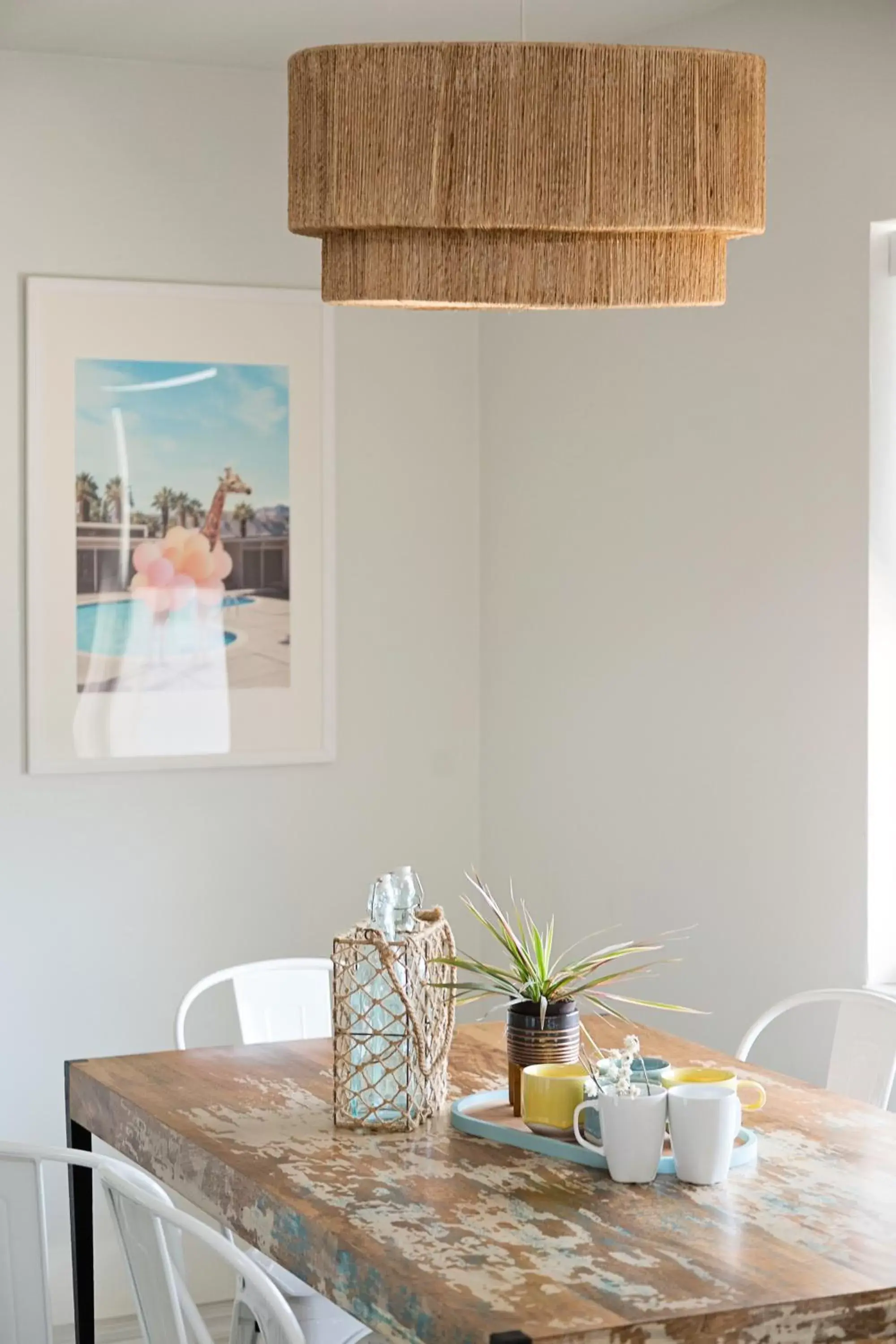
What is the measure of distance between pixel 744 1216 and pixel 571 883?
2.14m

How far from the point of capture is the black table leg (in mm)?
2623

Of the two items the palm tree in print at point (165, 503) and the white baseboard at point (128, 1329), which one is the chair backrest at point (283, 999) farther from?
the palm tree in print at point (165, 503)

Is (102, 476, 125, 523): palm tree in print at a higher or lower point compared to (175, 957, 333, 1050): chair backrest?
higher

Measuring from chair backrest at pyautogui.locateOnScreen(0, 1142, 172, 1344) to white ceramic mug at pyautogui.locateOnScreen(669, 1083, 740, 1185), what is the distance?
1.91ft

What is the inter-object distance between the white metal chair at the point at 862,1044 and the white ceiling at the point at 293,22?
1.96 meters

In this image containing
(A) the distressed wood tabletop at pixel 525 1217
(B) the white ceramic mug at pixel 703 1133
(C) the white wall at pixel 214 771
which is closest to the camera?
(A) the distressed wood tabletop at pixel 525 1217

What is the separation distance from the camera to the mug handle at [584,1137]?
2.03m

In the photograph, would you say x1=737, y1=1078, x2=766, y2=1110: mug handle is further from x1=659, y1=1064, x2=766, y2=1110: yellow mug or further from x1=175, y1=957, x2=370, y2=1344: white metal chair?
x1=175, y1=957, x2=370, y2=1344: white metal chair

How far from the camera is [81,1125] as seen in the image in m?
2.63

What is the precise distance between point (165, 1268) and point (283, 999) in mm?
1444

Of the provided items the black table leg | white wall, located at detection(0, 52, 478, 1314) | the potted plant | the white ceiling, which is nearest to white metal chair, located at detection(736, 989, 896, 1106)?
the potted plant

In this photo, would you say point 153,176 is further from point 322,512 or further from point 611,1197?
point 611,1197

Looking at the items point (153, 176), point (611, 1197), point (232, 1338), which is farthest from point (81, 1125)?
point (153, 176)

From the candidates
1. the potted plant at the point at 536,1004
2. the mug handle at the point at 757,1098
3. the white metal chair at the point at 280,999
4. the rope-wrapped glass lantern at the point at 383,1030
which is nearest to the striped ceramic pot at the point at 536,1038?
the potted plant at the point at 536,1004
